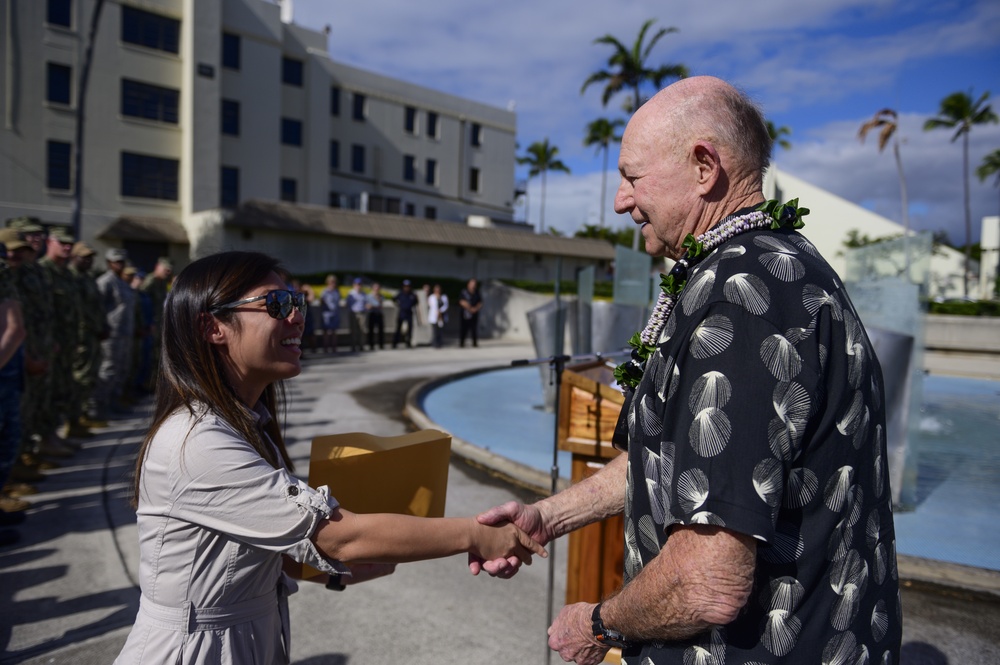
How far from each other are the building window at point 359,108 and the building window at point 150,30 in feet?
46.0

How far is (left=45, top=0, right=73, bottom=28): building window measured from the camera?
2903 cm

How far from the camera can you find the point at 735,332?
1414mm

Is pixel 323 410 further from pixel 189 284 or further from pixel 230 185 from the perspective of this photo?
pixel 230 185

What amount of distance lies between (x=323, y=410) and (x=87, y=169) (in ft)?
85.7

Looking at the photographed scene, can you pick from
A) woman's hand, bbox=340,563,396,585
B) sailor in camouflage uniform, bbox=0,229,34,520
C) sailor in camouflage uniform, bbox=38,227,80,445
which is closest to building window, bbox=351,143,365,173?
sailor in camouflage uniform, bbox=38,227,80,445

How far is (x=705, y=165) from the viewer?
169cm

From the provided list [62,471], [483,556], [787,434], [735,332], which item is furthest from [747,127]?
[62,471]

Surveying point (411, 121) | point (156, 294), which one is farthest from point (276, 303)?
point (411, 121)

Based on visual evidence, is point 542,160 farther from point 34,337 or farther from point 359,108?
point 34,337

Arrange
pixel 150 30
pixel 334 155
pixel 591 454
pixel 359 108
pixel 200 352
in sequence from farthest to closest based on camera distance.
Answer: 1. pixel 359 108
2. pixel 334 155
3. pixel 150 30
4. pixel 591 454
5. pixel 200 352

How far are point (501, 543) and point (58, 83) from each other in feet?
115

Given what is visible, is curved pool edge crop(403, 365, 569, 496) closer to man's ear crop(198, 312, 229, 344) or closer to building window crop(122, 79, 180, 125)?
man's ear crop(198, 312, 229, 344)

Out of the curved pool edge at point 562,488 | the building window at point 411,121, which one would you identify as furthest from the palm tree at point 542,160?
the curved pool edge at point 562,488

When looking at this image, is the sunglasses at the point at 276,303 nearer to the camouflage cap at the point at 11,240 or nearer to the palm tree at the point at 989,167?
the camouflage cap at the point at 11,240
